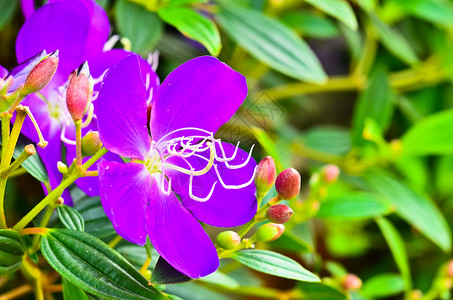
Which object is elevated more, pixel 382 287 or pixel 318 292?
pixel 318 292

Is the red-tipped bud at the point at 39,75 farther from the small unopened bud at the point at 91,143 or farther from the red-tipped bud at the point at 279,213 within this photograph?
the red-tipped bud at the point at 279,213

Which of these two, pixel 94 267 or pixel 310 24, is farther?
pixel 310 24

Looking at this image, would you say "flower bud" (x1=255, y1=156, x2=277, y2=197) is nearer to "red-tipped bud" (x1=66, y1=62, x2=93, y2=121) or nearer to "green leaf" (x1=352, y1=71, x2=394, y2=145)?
"red-tipped bud" (x1=66, y1=62, x2=93, y2=121)

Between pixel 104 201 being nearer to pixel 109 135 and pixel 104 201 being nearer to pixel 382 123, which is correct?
pixel 109 135

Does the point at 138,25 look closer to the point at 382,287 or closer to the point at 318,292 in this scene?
the point at 318,292

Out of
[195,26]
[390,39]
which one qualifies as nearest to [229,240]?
[195,26]

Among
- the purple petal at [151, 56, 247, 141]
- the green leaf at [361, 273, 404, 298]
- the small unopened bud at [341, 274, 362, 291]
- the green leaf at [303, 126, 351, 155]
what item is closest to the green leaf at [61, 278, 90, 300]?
the purple petal at [151, 56, 247, 141]

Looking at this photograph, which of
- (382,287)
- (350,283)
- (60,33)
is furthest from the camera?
(382,287)

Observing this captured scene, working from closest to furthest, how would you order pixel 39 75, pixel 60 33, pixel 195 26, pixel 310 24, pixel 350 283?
pixel 39 75
pixel 60 33
pixel 195 26
pixel 350 283
pixel 310 24
